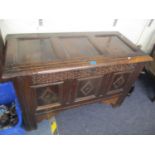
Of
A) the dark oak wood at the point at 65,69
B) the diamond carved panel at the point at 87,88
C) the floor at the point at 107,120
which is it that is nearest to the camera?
the dark oak wood at the point at 65,69

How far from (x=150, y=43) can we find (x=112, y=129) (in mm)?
1369

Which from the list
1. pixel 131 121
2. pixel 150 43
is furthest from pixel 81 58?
pixel 150 43

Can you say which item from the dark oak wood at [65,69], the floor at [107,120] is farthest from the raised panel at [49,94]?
the floor at [107,120]

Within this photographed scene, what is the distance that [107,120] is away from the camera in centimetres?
148

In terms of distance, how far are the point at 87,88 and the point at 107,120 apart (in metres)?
0.56

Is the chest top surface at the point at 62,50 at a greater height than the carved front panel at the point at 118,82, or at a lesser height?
greater

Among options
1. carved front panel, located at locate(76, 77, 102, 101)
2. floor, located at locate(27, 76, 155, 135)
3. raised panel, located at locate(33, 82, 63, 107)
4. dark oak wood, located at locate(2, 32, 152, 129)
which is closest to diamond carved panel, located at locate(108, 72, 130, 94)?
dark oak wood, located at locate(2, 32, 152, 129)

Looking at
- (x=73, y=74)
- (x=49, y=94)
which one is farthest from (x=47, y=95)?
(x=73, y=74)

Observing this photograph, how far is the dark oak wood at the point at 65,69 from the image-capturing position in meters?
0.89

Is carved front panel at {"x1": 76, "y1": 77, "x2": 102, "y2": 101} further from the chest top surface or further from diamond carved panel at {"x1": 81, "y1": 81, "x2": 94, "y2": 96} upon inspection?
the chest top surface

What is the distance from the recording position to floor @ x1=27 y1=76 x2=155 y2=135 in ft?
4.46

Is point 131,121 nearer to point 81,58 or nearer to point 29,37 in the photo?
point 81,58

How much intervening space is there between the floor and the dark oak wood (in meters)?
0.26

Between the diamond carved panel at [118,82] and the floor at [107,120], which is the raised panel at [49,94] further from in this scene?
the diamond carved panel at [118,82]
